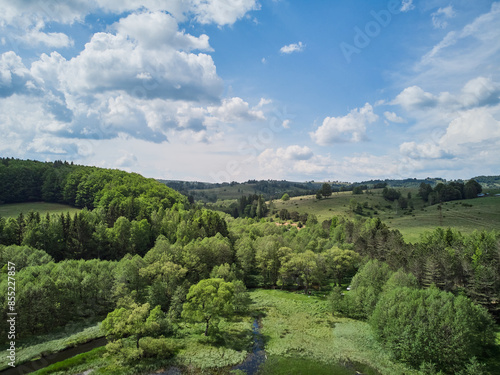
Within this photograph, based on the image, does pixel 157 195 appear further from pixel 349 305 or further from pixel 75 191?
pixel 349 305

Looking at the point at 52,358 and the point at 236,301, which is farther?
the point at 236,301

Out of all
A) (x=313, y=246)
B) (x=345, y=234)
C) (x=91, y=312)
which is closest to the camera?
(x=91, y=312)

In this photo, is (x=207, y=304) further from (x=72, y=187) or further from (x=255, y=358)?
(x=72, y=187)

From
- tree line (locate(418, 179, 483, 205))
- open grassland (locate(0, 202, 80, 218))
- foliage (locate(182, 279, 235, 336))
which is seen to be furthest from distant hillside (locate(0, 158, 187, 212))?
tree line (locate(418, 179, 483, 205))

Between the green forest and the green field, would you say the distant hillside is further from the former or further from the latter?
the green field

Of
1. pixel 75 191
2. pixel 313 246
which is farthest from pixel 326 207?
pixel 75 191

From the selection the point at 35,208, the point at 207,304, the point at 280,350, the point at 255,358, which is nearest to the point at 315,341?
the point at 280,350

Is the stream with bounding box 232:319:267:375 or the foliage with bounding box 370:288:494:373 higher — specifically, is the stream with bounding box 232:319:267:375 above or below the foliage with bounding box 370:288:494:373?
below
